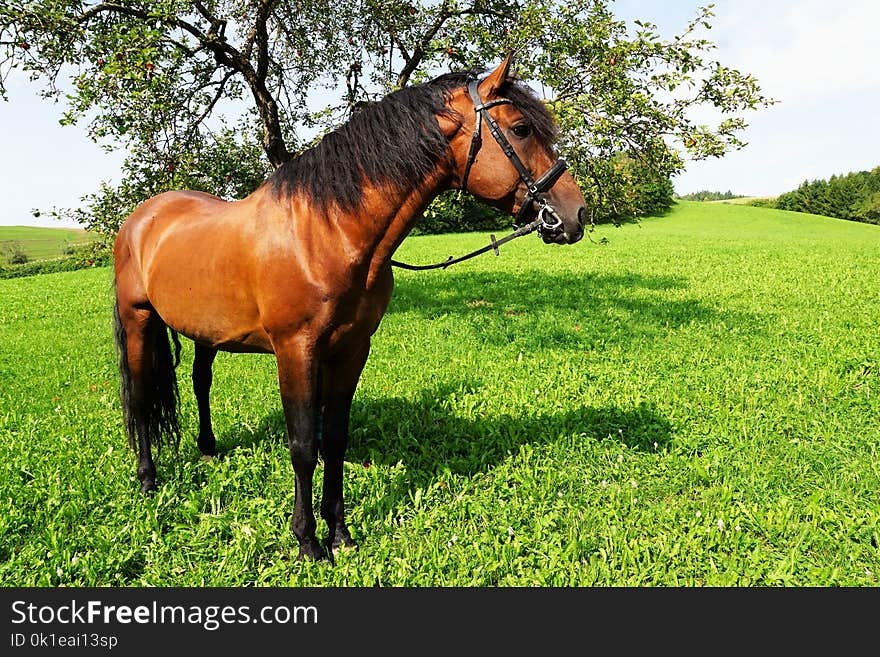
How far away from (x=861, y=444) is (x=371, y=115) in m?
4.83

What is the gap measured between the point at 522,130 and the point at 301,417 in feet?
6.36

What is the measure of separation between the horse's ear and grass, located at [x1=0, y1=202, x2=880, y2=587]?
257 centimetres

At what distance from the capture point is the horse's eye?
2594 mm

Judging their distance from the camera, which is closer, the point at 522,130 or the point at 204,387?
the point at 522,130

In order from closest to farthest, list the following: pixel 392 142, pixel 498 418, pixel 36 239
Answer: pixel 392 142, pixel 498 418, pixel 36 239

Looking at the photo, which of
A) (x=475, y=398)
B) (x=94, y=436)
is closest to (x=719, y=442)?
(x=475, y=398)

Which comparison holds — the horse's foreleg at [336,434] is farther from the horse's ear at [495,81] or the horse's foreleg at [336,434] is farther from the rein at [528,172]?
the horse's ear at [495,81]

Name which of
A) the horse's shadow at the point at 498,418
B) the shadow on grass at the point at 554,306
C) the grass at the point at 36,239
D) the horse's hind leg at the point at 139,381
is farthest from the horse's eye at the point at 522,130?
the grass at the point at 36,239

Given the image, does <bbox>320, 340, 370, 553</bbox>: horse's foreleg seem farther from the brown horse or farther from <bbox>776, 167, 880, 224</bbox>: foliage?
<bbox>776, 167, 880, 224</bbox>: foliage

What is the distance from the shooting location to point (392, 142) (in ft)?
8.87

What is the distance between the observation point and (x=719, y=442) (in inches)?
181

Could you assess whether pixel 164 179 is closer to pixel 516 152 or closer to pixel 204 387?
pixel 204 387

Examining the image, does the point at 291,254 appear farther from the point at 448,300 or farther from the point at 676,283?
the point at 676,283

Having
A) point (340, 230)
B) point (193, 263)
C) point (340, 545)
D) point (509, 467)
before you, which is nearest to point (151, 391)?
point (193, 263)
